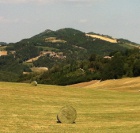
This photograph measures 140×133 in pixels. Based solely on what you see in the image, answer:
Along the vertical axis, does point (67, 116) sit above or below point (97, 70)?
below

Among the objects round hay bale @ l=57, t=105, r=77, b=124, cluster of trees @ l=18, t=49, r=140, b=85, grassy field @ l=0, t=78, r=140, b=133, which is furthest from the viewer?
cluster of trees @ l=18, t=49, r=140, b=85

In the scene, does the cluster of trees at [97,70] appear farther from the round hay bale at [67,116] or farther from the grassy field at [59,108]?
the round hay bale at [67,116]

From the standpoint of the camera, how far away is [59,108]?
31375mm

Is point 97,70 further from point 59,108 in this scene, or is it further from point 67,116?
point 67,116

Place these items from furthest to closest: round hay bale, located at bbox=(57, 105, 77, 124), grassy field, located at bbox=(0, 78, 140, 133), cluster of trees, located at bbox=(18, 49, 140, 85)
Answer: cluster of trees, located at bbox=(18, 49, 140, 85) → round hay bale, located at bbox=(57, 105, 77, 124) → grassy field, located at bbox=(0, 78, 140, 133)

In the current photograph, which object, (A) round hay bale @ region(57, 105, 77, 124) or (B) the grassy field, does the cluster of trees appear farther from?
(A) round hay bale @ region(57, 105, 77, 124)

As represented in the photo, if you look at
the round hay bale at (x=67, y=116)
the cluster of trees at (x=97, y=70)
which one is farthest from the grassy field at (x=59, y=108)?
the cluster of trees at (x=97, y=70)

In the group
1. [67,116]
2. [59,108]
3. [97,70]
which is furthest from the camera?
[97,70]

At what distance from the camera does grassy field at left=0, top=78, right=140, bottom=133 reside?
2280 centimetres

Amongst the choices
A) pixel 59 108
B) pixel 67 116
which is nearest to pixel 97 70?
pixel 59 108

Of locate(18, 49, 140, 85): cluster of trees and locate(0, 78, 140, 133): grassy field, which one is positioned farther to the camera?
locate(18, 49, 140, 85): cluster of trees

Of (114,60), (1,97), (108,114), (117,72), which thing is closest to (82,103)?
(108,114)

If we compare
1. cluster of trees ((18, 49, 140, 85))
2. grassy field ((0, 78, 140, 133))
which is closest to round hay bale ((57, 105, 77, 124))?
grassy field ((0, 78, 140, 133))

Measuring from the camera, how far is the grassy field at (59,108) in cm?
2280
